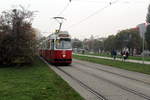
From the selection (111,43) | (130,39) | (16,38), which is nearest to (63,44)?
(16,38)

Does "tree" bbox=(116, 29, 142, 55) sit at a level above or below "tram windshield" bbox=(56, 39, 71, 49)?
above

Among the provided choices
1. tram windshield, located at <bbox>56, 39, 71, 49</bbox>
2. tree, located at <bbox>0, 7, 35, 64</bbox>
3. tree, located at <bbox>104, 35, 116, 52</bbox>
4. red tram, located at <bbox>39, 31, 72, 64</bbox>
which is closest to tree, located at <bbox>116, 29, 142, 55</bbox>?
tree, located at <bbox>104, 35, 116, 52</bbox>

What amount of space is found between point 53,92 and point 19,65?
1357 cm

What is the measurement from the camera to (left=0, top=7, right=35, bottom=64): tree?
20328mm

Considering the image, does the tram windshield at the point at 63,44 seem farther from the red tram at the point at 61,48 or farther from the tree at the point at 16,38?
the tree at the point at 16,38

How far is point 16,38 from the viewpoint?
68.0 feet

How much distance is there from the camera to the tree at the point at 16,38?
2033 centimetres

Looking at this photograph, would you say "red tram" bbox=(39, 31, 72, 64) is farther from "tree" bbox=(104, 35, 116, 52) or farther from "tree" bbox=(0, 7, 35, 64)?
"tree" bbox=(104, 35, 116, 52)

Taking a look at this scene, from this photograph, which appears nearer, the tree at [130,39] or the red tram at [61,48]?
the red tram at [61,48]

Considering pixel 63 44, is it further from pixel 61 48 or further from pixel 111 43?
pixel 111 43

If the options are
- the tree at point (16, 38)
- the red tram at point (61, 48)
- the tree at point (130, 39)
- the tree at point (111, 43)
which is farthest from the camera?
the tree at point (111, 43)

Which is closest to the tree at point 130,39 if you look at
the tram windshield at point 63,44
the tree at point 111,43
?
the tree at point 111,43

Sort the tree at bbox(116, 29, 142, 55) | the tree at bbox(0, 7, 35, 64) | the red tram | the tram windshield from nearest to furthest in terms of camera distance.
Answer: the tree at bbox(0, 7, 35, 64) < the red tram < the tram windshield < the tree at bbox(116, 29, 142, 55)

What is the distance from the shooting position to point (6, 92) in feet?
27.2
